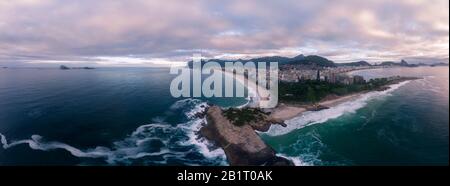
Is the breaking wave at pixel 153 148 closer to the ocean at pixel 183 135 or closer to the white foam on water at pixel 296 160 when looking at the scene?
the ocean at pixel 183 135

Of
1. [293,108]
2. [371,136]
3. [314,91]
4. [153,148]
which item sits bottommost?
[153,148]

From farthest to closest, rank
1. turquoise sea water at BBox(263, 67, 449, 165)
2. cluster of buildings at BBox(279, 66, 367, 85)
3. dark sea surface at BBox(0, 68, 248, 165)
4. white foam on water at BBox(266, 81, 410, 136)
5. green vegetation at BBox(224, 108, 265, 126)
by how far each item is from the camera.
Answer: cluster of buildings at BBox(279, 66, 367, 85) < white foam on water at BBox(266, 81, 410, 136) < green vegetation at BBox(224, 108, 265, 126) < dark sea surface at BBox(0, 68, 248, 165) < turquoise sea water at BBox(263, 67, 449, 165)

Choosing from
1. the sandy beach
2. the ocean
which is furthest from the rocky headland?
the sandy beach

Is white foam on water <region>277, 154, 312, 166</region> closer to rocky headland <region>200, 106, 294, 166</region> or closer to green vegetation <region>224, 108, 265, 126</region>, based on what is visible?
rocky headland <region>200, 106, 294, 166</region>

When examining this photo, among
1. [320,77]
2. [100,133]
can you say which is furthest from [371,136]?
[320,77]

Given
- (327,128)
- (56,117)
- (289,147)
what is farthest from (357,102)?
(56,117)

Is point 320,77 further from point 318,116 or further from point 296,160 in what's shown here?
point 296,160
